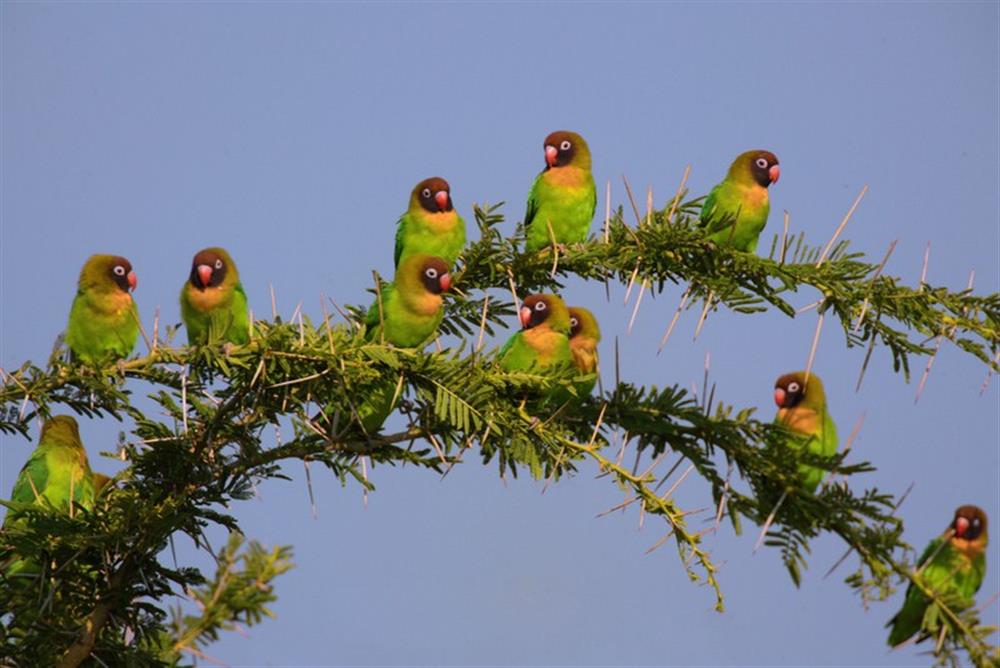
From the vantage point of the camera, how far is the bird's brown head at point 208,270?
765 centimetres

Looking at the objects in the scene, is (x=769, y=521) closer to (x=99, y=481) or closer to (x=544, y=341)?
(x=544, y=341)

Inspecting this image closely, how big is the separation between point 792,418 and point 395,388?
204 cm

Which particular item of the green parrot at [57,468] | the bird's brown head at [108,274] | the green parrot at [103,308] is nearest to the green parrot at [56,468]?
the green parrot at [57,468]

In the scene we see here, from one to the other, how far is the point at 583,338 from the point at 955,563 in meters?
2.65

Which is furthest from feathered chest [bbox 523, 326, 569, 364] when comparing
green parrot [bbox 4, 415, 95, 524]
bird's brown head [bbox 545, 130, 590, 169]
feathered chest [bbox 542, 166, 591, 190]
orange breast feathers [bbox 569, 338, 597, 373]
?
green parrot [bbox 4, 415, 95, 524]

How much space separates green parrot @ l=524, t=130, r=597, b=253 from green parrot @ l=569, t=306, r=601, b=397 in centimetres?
152

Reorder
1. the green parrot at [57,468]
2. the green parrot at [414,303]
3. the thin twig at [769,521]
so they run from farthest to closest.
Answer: the green parrot at [57,468], the green parrot at [414,303], the thin twig at [769,521]

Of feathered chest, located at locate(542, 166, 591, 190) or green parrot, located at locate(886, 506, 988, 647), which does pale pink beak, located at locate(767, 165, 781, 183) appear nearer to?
feathered chest, located at locate(542, 166, 591, 190)

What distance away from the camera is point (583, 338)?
25.2 feet

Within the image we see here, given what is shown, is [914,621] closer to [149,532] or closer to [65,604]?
[149,532]

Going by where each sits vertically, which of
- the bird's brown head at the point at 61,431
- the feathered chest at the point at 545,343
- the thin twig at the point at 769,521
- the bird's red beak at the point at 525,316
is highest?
the bird's red beak at the point at 525,316

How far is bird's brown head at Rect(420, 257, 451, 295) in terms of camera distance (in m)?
6.96

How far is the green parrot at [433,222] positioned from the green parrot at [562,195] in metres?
0.57

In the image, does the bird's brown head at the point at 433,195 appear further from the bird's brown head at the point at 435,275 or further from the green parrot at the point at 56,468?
the green parrot at the point at 56,468
